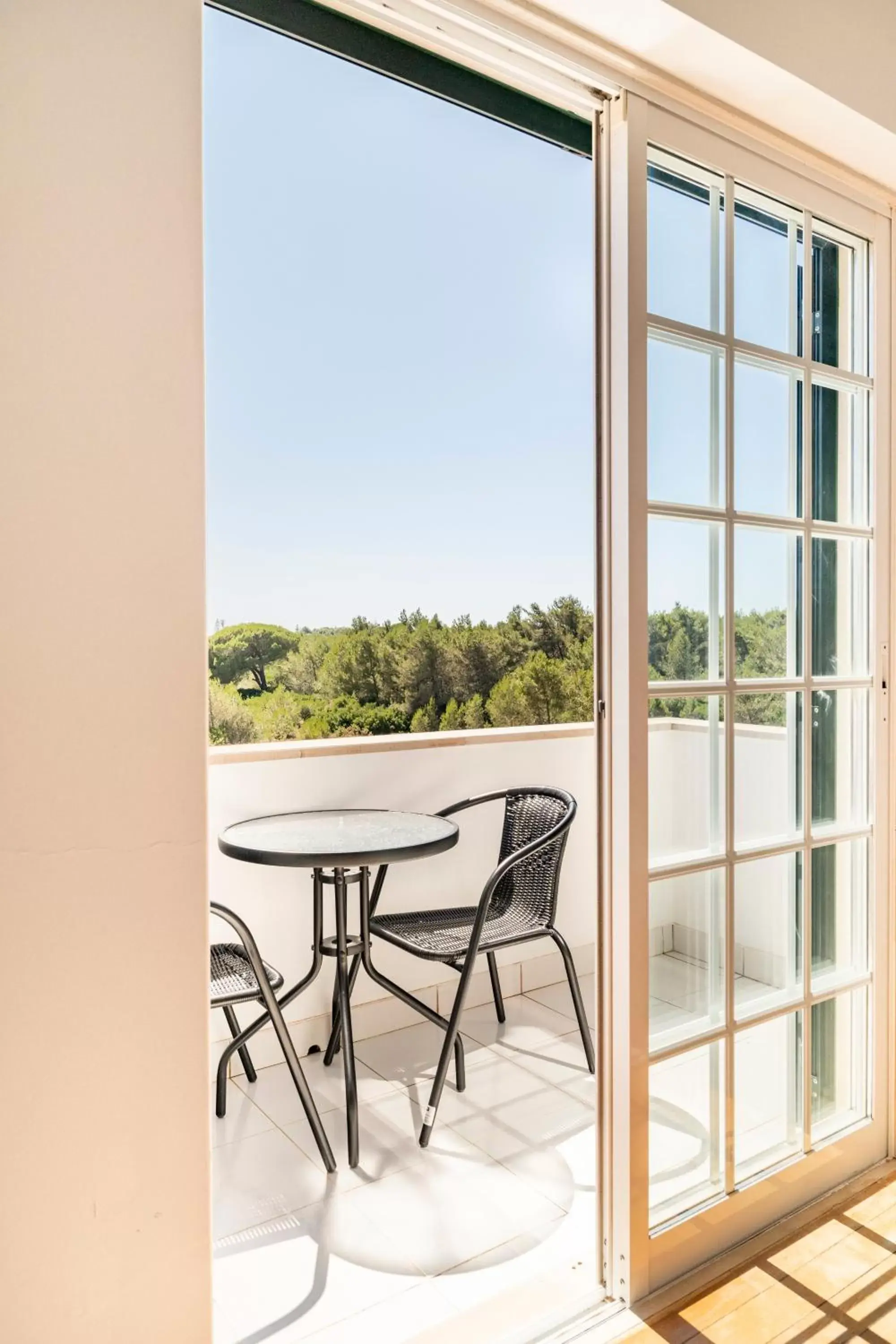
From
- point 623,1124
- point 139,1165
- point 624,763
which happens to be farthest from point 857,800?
point 139,1165

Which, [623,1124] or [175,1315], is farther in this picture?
[623,1124]

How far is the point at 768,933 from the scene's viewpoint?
1.93 metres

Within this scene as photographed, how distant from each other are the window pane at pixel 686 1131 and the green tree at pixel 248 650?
227 cm

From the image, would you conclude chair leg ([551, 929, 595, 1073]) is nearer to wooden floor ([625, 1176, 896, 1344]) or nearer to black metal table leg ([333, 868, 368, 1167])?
black metal table leg ([333, 868, 368, 1167])

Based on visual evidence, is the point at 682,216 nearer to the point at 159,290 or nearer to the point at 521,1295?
the point at 159,290

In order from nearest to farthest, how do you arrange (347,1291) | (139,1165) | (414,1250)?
(139,1165), (347,1291), (414,1250)

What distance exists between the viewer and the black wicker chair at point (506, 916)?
236cm

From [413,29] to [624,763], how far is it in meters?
1.29

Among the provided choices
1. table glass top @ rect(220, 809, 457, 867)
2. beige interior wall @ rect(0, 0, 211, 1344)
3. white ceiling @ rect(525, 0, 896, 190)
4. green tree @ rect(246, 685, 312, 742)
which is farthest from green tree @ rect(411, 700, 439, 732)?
beige interior wall @ rect(0, 0, 211, 1344)

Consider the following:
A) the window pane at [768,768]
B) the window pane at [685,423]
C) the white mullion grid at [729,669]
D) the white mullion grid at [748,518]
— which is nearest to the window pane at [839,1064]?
the white mullion grid at [729,669]

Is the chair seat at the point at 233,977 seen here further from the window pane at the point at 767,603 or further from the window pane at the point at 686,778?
the window pane at the point at 767,603

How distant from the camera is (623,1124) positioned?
1645mm

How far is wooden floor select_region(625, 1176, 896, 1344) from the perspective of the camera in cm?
158

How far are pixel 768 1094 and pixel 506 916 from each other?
1.01 meters
